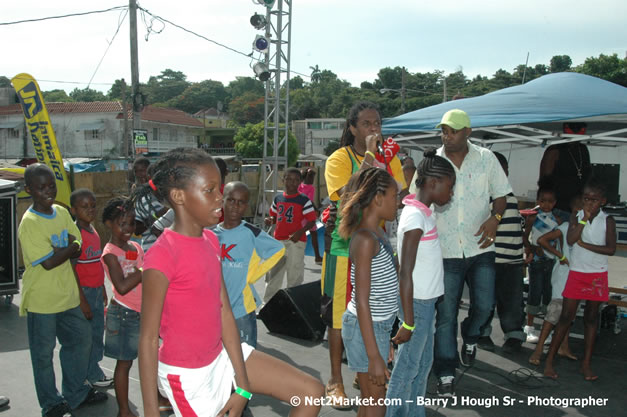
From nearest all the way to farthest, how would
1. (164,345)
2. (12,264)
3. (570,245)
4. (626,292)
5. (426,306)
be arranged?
(164,345) < (426,306) < (570,245) < (626,292) < (12,264)

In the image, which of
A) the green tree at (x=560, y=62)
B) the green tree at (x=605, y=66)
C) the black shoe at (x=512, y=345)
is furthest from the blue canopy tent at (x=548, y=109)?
the green tree at (x=560, y=62)

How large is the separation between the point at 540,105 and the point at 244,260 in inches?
155

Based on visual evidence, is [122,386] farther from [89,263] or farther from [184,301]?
[184,301]

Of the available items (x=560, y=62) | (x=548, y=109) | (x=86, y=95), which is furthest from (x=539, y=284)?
(x=86, y=95)

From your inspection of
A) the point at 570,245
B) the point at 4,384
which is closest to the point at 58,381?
the point at 4,384

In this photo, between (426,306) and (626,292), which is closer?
(426,306)

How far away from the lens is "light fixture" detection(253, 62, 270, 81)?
12.4 meters

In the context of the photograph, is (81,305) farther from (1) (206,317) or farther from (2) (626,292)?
(2) (626,292)

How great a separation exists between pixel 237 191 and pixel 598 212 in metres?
3.27

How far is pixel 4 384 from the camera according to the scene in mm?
4473

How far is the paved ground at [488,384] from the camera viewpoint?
398cm

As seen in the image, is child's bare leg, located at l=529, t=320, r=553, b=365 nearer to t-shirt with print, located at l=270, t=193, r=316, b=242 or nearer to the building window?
t-shirt with print, located at l=270, t=193, r=316, b=242

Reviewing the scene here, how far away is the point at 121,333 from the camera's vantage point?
365 cm

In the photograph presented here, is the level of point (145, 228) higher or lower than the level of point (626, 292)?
higher
